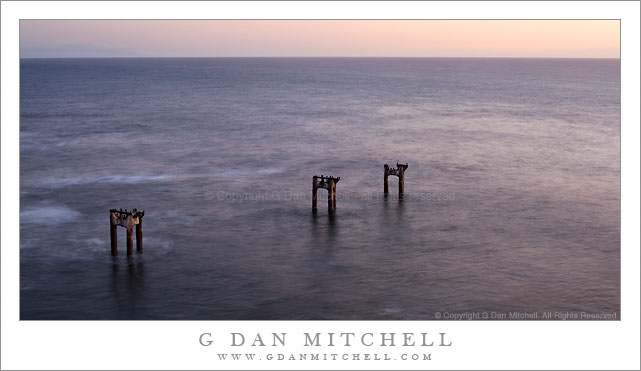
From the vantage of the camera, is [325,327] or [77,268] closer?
[325,327]

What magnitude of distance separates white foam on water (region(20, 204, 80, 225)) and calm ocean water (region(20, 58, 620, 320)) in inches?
6.8

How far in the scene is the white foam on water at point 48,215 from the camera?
189ft

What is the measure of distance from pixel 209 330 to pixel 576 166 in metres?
68.0

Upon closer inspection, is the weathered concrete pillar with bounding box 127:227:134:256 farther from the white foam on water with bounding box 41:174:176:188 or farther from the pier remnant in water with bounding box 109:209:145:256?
the white foam on water with bounding box 41:174:176:188

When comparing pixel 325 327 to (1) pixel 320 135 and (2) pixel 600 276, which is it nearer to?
(2) pixel 600 276

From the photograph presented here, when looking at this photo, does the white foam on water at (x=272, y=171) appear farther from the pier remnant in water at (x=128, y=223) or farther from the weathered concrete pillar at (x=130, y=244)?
the weathered concrete pillar at (x=130, y=244)

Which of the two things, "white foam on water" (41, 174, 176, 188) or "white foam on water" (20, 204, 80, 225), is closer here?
"white foam on water" (20, 204, 80, 225)

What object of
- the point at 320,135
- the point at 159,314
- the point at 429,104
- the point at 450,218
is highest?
the point at 429,104

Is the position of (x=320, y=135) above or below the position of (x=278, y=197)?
above

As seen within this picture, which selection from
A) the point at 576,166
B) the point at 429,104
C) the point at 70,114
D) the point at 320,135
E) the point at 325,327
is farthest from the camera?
the point at 429,104

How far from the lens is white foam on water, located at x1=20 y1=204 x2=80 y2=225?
57.7 m

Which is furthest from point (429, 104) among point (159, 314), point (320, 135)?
point (159, 314)

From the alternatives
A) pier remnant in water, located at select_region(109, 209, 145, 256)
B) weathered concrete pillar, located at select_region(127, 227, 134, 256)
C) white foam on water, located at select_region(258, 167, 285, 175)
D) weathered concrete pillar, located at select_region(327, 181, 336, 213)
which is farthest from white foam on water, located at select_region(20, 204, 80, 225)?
white foam on water, located at select_region(258, 167, 285, 175)

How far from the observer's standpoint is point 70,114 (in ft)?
450
